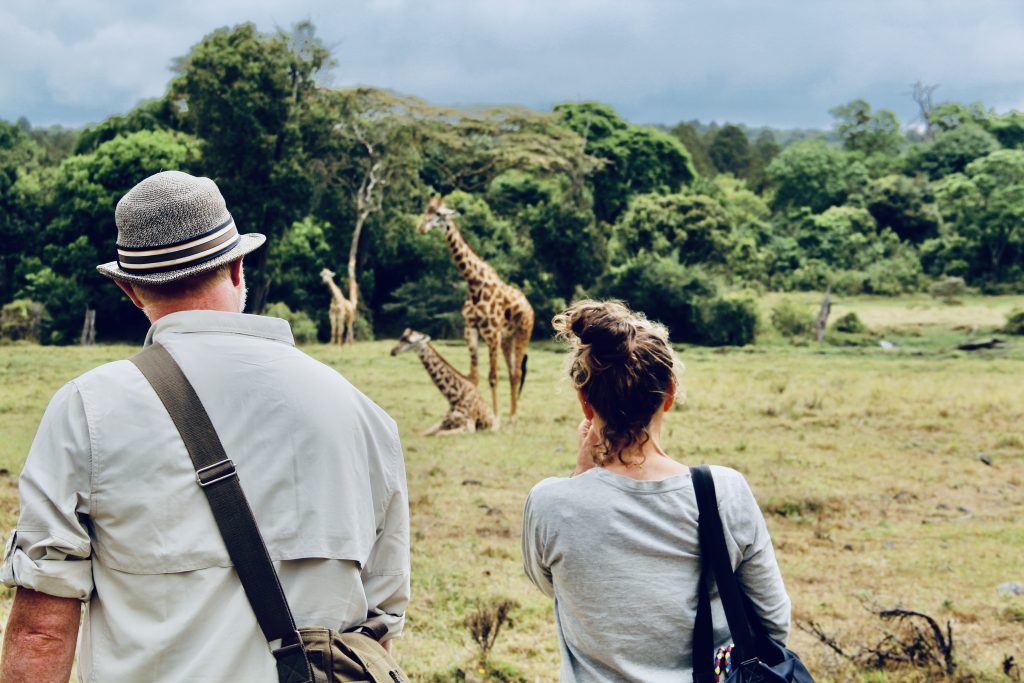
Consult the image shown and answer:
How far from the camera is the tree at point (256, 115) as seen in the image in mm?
17641

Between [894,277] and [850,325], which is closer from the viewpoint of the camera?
[850,325]

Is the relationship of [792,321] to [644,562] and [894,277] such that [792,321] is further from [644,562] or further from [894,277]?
[644,562]

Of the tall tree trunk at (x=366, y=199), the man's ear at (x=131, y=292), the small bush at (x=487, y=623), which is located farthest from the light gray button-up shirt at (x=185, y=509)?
the tall tree trunk at (x=366, y=199)

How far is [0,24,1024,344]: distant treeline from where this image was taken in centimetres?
1745

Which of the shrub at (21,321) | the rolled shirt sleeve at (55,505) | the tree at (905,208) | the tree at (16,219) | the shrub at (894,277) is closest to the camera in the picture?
the rolled shirt sleeve at (55,505)

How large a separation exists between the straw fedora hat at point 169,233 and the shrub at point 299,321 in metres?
17.5

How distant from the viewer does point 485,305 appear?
Result: 10.9m

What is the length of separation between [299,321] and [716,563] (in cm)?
1831

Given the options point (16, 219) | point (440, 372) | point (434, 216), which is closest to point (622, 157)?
point (16, 219)

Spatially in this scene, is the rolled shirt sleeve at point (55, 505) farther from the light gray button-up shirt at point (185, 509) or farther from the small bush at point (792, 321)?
the small bush at point (792, 321)

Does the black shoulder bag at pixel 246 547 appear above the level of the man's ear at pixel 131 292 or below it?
below

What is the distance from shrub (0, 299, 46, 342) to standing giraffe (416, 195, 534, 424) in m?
8.38

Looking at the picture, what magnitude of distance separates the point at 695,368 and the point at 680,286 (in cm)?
554

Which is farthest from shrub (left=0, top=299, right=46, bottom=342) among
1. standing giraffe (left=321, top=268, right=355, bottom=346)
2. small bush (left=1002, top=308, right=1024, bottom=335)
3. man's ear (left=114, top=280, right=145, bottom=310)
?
small bush (left=1002, top=308, right=1024, bottom=335)
